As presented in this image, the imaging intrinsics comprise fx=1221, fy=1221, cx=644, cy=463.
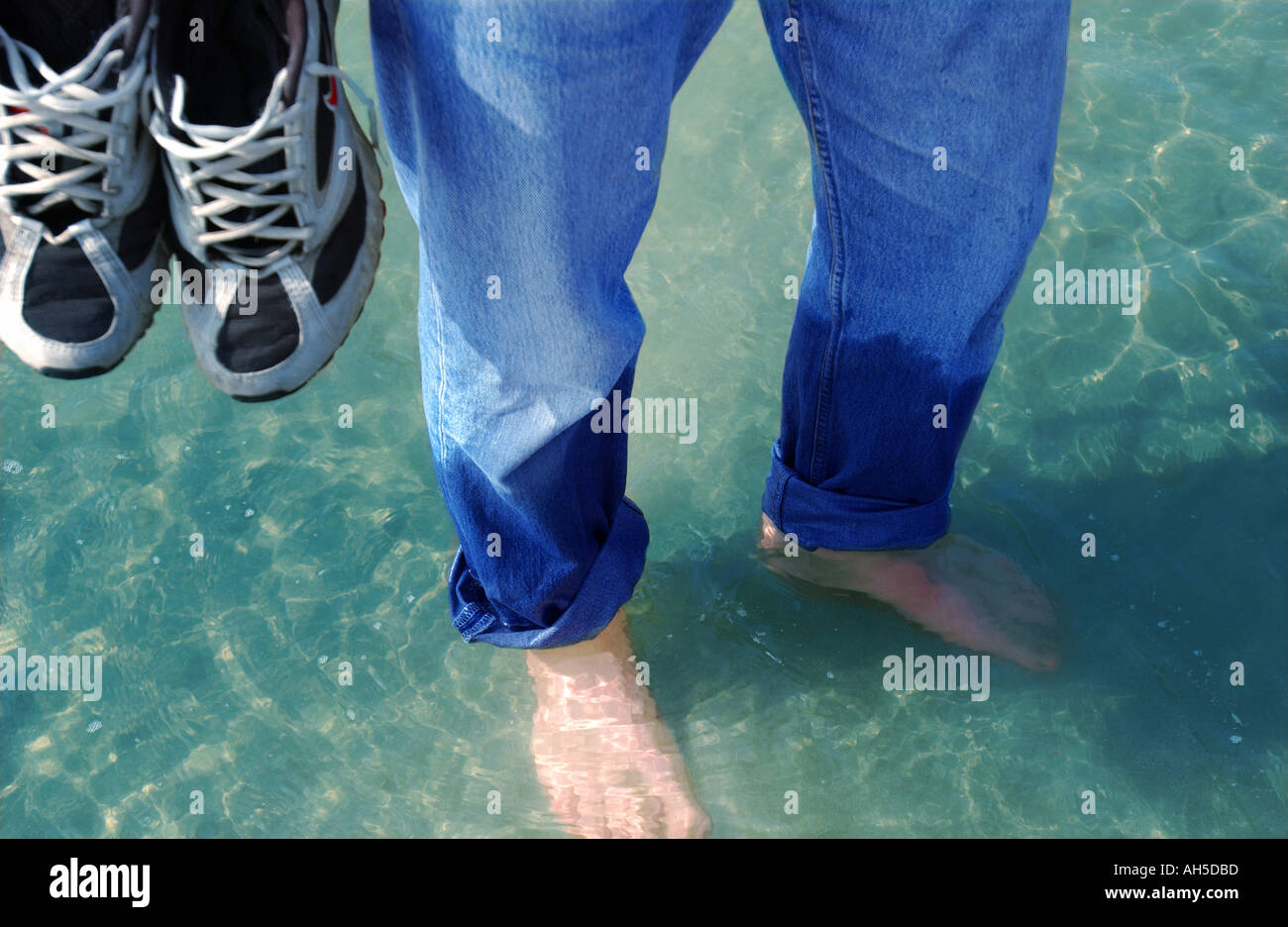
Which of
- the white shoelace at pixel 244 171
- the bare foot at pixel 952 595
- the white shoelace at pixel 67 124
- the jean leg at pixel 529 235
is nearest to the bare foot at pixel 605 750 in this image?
the jean leg at pixel 529 235

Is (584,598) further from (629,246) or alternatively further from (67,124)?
(67,124)

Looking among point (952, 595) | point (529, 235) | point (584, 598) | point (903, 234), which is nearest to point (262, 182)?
point (529, 235)

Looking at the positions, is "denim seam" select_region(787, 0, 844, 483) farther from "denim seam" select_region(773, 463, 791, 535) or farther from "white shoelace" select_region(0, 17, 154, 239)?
"white shoelace" select_region(0, 17, 154, 239)

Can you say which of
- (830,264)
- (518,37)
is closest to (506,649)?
(830,264)

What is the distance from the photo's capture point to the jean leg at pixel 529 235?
3.31 ft

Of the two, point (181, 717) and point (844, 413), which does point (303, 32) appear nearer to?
point (844, 413)

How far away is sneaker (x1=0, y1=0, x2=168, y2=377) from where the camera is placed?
148 centimetres

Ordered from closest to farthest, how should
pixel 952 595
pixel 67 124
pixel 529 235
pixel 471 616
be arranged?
1. pixel 529 235
2. pixel 67 124
3. pixel 471 616
4. pixel 952 595

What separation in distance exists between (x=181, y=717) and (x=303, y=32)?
988 mm

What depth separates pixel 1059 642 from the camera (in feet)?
5.92

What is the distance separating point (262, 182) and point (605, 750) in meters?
0.88

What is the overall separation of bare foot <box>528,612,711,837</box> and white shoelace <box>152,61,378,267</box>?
2.20ft

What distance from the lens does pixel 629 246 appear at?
4.00 feet

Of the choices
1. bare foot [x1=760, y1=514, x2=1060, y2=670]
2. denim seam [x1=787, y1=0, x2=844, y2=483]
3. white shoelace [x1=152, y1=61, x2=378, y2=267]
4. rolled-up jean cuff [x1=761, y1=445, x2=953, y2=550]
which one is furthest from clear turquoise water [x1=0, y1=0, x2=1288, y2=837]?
white shoelace [x1=152, y1=61, x2=378, y2=267]
